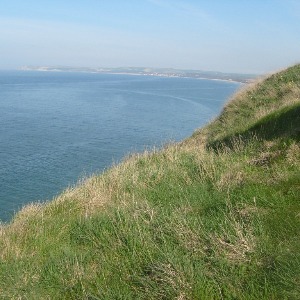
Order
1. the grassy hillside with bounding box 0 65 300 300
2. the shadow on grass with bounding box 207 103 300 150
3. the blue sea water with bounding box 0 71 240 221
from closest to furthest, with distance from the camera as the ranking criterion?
the grassy hillside with bounding box 0 65 300 300 < the shadow on grass with bounding box 207 103 300 150 < the blue sea water with bounding box 0 71 240 221

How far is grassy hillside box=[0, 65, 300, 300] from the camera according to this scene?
5223mm

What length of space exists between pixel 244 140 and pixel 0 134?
28952mm

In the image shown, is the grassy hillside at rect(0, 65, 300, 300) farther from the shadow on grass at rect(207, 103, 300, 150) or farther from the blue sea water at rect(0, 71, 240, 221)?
the blue sea water at rect(0, 71, 240, 221)

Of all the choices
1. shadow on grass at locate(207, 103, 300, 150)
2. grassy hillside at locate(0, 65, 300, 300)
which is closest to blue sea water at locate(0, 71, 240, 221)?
shadow on grass at locate(207, 103, 300, 150)

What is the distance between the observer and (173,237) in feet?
21.0

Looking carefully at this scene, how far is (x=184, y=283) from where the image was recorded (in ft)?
16.6

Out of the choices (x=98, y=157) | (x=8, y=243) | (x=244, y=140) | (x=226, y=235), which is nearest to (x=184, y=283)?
(x=226, y=235)

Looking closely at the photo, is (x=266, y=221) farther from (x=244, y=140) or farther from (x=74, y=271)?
(x=244, y=140)

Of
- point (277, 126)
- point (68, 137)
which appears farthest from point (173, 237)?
point (68, 137)

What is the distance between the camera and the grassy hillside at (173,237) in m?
5.22

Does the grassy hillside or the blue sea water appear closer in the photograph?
the grassy hillside

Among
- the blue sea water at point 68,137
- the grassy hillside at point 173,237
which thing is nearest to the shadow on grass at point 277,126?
the grassy hillside at point 173,237

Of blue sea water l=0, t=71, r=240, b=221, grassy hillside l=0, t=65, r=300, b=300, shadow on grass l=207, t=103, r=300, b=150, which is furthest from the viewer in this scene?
blue sea water l=0, t=71, r=240, b=221

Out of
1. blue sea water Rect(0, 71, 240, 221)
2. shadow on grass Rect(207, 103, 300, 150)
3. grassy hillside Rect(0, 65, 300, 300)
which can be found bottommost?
blue sea water Rect(0, 71, 240, 221)
